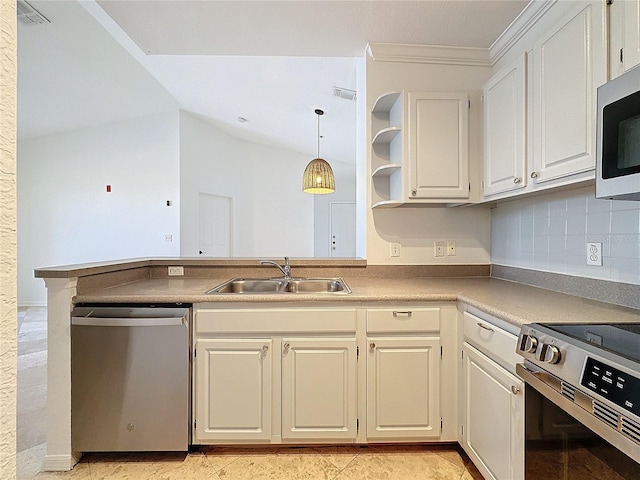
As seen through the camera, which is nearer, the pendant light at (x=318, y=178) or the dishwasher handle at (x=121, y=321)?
the dishwasher handle at (x=121, y=321)

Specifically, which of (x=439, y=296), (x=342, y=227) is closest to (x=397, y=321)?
(x=439, y=296)

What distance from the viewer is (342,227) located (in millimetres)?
7168

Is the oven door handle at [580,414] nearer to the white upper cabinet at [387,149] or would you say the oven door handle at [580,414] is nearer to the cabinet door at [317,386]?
the cabinet door at [317,386]

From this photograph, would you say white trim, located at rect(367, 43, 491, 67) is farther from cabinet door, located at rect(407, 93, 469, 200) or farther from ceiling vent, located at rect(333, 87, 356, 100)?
ceiling vent, located at rect(333, 87, 356, 100)

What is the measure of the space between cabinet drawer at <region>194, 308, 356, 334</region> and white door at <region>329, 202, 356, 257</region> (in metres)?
5.45

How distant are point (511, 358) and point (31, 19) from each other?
433 centimetres

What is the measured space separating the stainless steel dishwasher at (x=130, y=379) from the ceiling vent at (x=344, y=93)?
9.51 feet

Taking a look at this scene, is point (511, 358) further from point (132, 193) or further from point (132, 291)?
point (132, 193)

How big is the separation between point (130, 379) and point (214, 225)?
4442mm

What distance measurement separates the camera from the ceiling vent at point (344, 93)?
3520 millimetres

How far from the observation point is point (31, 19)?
2807 millimetres

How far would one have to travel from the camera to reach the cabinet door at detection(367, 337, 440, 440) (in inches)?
66.1

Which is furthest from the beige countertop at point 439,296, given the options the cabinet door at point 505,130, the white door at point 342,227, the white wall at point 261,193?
the white door at point 342,227

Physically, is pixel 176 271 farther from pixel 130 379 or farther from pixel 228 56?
pixel 228 56
